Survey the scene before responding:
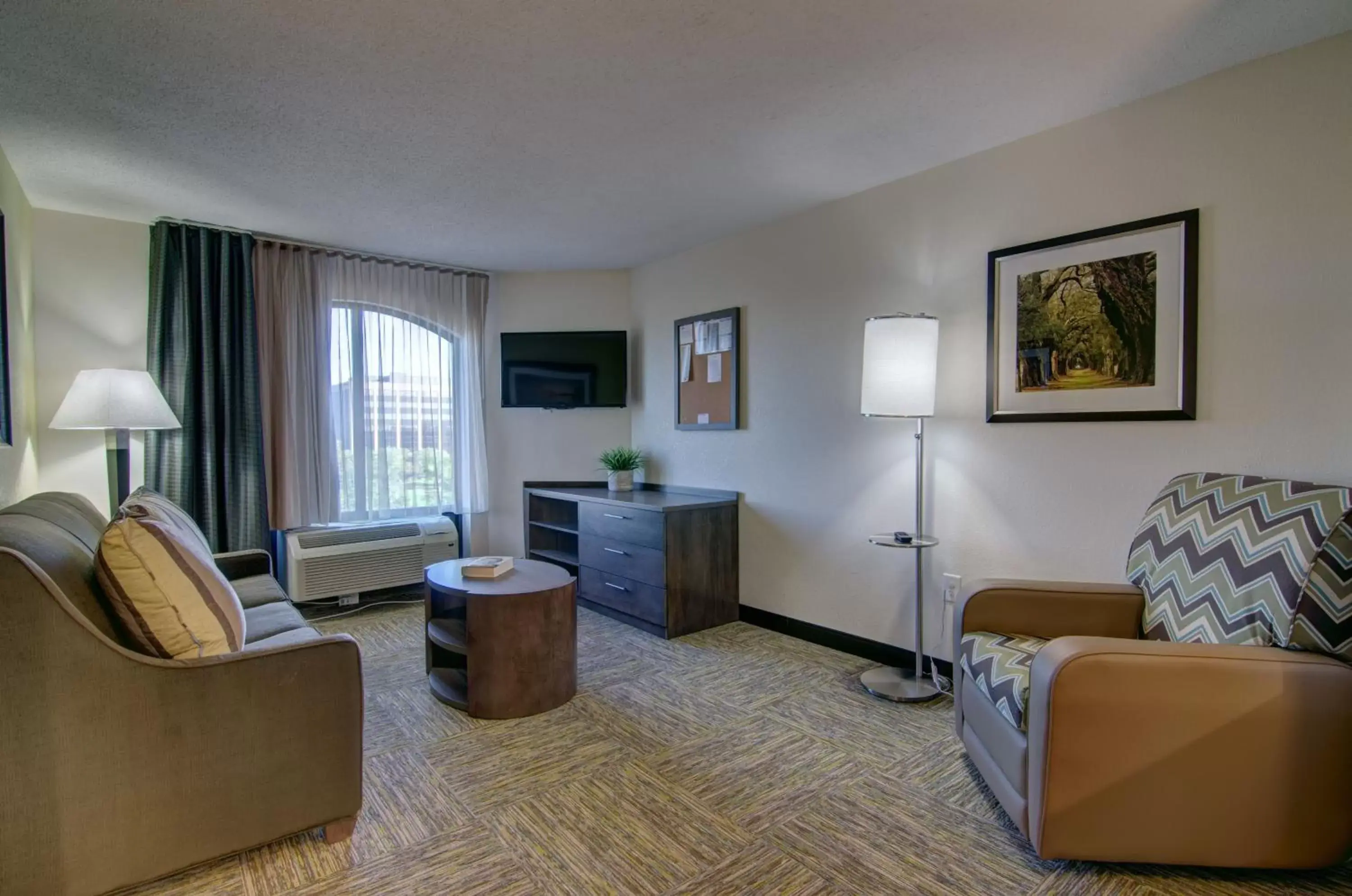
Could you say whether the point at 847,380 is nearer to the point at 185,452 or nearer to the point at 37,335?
the point at 185,452

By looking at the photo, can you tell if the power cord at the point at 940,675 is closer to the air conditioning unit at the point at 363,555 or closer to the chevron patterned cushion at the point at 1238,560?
the chevron patterned cushion at the point at 1238,560

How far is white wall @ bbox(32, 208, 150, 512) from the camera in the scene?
338 centimetres

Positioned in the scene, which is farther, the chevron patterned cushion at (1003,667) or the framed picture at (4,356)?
the framed picture at (4,356)

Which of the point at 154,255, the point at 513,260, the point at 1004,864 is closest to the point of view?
the point at 1004,864

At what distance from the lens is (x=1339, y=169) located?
6.48 ft

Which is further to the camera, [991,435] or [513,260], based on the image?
[513,260]

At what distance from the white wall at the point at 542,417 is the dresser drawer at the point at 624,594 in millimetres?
969

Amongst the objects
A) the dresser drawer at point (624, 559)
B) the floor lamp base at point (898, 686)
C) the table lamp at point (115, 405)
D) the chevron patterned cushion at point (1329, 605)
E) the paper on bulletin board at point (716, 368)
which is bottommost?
the floor lamp base at point (898, 686)

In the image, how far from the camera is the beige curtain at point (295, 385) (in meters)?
3.92

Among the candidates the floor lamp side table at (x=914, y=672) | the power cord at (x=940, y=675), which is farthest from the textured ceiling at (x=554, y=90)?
the power cord at (x=940, y=675)

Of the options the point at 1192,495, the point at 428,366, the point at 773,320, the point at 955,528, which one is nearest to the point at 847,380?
the point at 773,320

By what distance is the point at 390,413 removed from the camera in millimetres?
4441

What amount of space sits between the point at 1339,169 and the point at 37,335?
18.4ft

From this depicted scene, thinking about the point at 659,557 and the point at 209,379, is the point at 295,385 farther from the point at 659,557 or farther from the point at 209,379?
the point at 659,557
